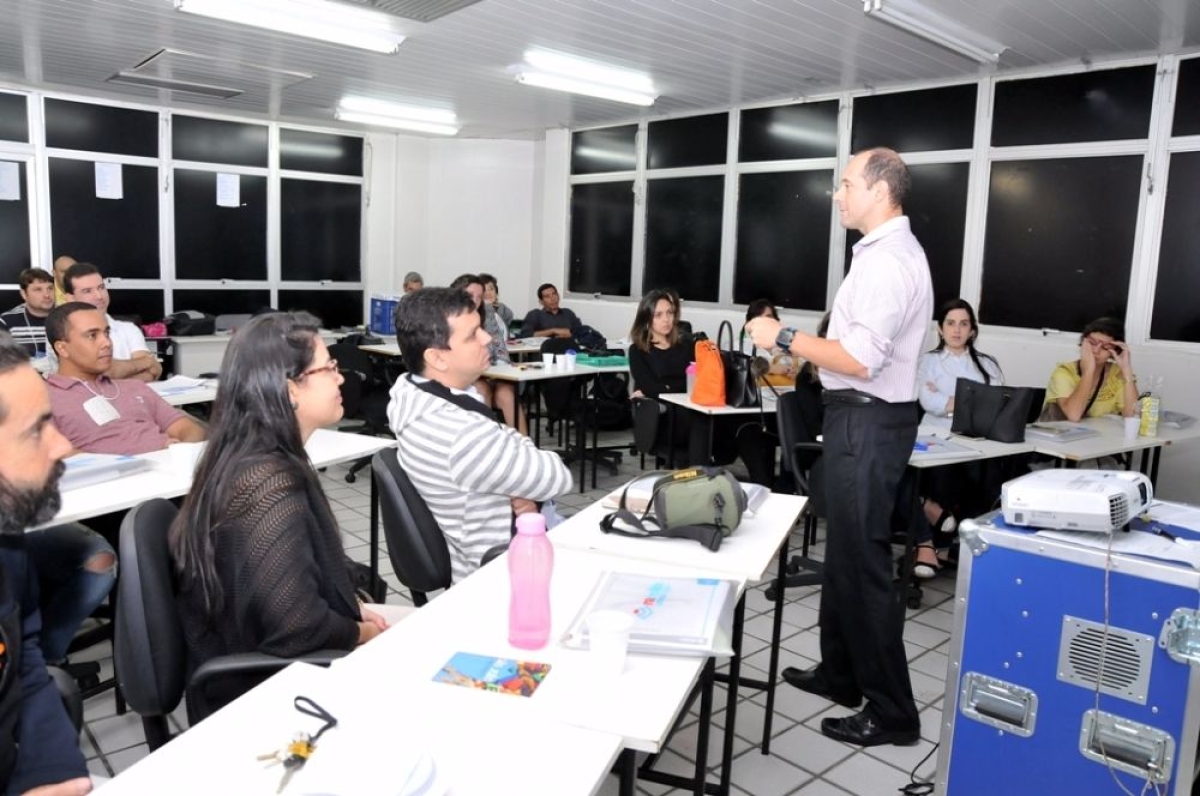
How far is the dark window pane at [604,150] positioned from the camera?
336 inches

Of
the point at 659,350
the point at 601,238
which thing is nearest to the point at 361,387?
the point at 659,350

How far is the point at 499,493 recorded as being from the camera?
2.37 metres

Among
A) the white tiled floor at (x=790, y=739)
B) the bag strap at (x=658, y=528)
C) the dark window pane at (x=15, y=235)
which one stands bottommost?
the white tiled floor at (x=790, y=739)

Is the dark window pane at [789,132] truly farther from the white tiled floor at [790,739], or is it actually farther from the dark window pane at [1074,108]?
the white tiled floor at [790,739]

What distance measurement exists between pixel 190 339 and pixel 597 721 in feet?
24.3

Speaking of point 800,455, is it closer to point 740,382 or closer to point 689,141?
point 740,382

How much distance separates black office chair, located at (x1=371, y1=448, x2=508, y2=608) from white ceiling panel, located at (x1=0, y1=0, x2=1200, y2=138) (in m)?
3.25

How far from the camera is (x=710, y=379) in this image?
15.5ft

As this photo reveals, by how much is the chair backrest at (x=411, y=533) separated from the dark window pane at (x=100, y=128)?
7.18 m

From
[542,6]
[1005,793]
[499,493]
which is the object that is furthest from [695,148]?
[1005,793]

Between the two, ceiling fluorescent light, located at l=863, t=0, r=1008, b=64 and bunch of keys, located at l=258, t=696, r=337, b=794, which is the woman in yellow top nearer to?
ceiling fluorescent light, located at l=863, t=0, r=1008, b=64

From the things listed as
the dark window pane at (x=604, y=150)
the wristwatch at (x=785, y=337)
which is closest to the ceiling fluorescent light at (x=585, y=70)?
the dark window pane at (x=604, y=150)

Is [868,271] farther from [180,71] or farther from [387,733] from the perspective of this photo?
[180,71]

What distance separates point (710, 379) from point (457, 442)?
8.64 feet
